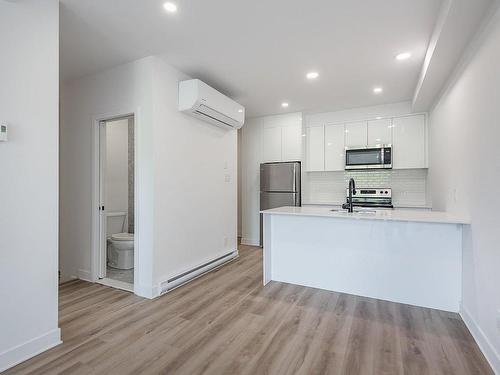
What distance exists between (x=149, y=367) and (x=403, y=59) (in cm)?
358

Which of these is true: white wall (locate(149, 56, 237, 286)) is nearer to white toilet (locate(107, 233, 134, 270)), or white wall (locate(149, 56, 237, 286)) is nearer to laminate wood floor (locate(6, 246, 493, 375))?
laminate wood floor (locate(6, 246, 493, 375))

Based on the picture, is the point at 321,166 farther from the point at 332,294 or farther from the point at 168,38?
the point at 168,38

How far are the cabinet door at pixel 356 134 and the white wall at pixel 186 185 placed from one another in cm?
206

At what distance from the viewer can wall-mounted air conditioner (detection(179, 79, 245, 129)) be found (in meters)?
3.06

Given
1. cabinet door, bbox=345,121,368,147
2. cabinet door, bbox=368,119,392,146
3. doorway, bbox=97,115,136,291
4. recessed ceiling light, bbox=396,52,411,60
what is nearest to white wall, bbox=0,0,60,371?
doorway, bbox=97,115,136,291

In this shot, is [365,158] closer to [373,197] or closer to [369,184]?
[369,184]

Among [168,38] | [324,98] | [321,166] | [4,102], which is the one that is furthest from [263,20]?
[321,166]

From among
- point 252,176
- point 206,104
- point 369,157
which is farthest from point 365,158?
point 206,104

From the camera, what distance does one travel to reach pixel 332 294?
289 cm

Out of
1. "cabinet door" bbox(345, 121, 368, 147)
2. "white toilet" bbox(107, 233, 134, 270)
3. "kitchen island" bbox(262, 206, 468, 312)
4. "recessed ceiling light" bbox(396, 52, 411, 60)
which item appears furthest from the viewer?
"cabinet door" bbox(345, 121, 368, 147)

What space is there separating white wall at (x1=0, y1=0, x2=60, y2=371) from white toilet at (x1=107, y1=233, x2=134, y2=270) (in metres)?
Answer: 1.81

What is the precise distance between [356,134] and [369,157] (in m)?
0.48

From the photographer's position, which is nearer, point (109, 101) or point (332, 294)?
point (332, 294)

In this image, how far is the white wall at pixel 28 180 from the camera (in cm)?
171
